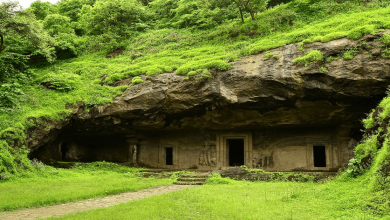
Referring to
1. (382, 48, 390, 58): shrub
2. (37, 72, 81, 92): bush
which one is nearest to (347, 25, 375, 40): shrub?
(382, 48, 390, 58): shrub

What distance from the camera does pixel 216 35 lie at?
A: 68.9 ft

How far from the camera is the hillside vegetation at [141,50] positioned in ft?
40.7

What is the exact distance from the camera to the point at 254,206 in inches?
261

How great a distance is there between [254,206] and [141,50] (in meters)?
18.9

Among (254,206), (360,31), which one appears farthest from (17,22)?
(360,31)

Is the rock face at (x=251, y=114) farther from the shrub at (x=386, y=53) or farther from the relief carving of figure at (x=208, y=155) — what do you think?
the shrub at (x=386, y=53)

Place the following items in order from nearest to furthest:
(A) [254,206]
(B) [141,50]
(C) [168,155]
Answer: (A) [254,206] → (C) [168,155] → (B) [141,50]

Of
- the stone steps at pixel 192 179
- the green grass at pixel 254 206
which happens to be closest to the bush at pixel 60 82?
the stone steps at pixel 192 179

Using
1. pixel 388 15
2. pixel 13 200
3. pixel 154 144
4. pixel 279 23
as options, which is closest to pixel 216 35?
pixel 279 23

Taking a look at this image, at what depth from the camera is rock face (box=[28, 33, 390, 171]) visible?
504 inches

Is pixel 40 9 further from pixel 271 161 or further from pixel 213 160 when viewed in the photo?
pixel 271 161

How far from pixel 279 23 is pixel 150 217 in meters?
16.8

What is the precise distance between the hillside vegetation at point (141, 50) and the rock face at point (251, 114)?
24.2 inches

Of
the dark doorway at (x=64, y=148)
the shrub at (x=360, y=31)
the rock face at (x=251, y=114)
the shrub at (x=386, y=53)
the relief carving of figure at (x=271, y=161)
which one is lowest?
the relief carving of figure at (x=271, y=161)
